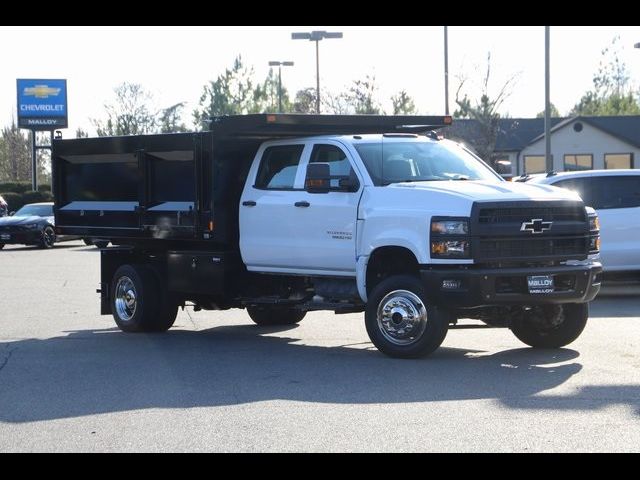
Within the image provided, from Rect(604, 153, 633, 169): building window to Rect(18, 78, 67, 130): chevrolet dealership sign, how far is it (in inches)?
1262

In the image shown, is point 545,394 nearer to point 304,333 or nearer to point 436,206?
point 436,206

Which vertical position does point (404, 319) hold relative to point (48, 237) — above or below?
above

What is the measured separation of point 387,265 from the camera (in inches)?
440

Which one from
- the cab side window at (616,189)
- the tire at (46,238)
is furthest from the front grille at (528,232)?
the tire at (46,238)

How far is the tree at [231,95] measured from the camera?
283ft

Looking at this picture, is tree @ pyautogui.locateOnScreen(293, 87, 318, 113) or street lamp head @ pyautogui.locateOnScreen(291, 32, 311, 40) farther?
tree @ pyautogui.locateOnScreen(293, 87, 318, 113)

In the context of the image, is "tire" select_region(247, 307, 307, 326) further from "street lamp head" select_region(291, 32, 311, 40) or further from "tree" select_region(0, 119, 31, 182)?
"tree" select_region(0, 119, 31, 182)


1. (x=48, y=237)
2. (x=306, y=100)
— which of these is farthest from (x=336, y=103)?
(x=48, y=237)

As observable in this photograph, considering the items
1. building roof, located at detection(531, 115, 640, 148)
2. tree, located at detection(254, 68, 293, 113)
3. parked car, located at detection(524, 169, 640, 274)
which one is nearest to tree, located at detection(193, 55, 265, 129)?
tree, located at detection(254, 68, 293, 113)

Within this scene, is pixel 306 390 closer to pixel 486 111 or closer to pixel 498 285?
pixel 498 285

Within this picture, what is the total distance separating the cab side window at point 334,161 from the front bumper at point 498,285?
1.49 meters

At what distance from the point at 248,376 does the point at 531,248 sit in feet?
9.43

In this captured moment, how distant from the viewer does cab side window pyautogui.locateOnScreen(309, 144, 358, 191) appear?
11469 mm
